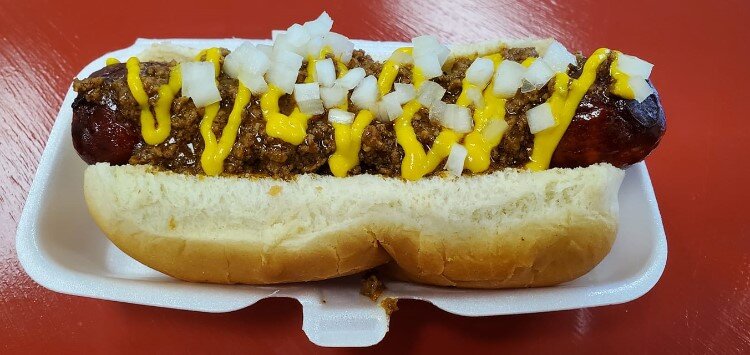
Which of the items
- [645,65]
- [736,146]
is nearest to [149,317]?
[645,65]

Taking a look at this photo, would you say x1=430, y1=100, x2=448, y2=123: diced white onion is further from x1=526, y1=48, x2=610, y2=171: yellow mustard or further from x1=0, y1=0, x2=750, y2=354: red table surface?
x1=0, y1=0, x2=750, y2=354: red table surface

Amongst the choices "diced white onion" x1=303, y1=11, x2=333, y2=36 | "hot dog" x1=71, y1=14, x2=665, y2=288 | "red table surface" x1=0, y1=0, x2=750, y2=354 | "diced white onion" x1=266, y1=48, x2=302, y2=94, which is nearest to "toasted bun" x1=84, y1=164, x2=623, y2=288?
"hot dog" x1=71, y1=14, x2=665, y2=288

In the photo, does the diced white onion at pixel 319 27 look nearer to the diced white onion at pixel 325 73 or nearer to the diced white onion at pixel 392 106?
the diced white onion at pixel 325 73

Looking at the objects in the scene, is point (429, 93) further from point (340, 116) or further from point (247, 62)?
point (247, 62)

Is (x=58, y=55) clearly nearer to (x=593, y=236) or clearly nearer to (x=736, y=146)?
(x=593, y=236)

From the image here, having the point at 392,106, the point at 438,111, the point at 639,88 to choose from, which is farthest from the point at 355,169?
the point at 639,88
